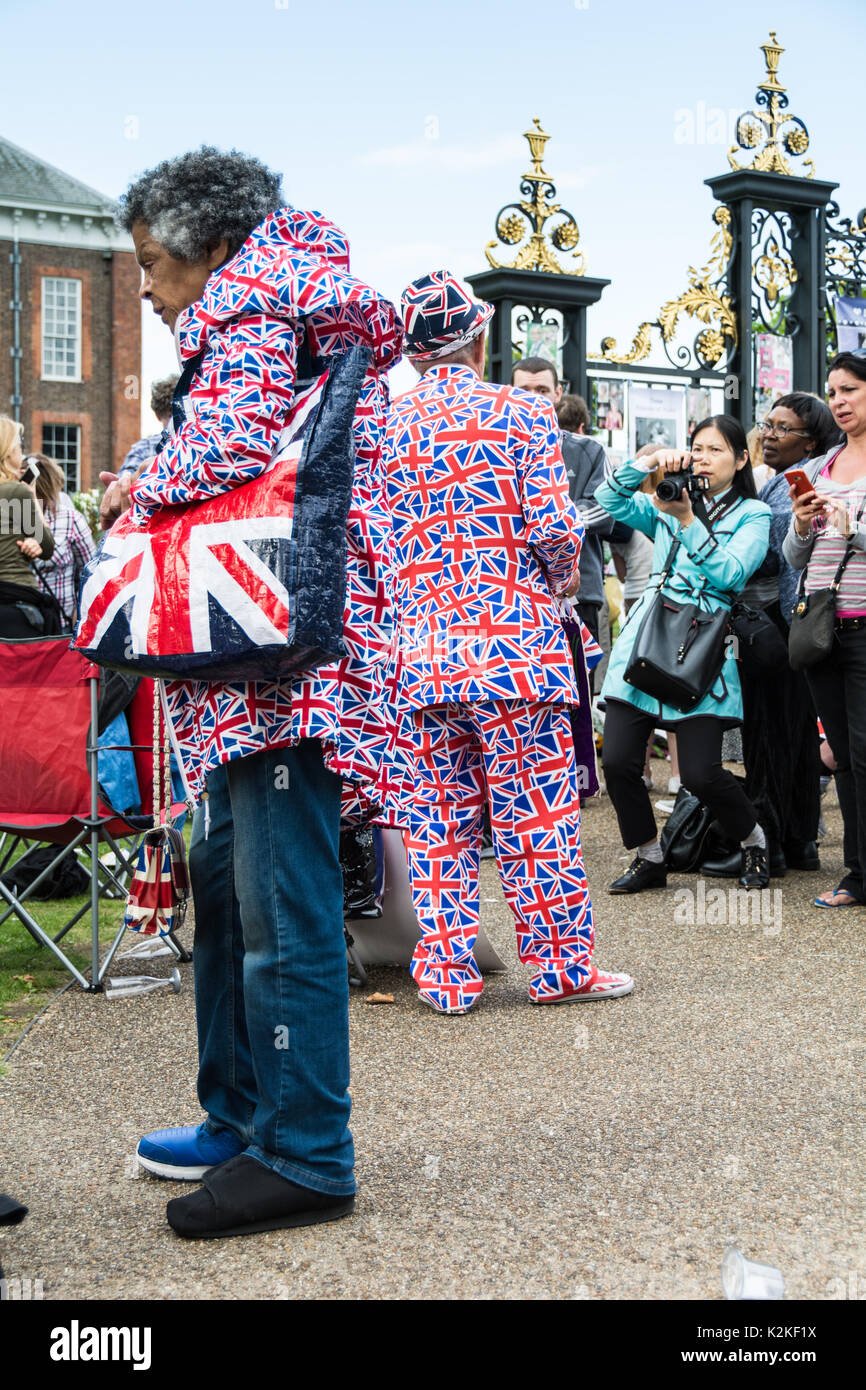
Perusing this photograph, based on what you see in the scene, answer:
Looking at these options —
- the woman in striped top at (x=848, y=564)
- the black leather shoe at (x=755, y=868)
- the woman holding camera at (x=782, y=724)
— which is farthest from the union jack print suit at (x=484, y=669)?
the woman holding camera at (x=782, y=724)

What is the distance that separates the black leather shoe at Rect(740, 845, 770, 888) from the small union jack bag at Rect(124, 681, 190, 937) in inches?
130

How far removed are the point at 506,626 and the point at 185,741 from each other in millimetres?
1788

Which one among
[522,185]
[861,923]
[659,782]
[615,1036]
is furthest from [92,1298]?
[522,185]

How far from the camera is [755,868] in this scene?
6.46 metres

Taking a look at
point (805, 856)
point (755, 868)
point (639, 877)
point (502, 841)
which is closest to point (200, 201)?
point (502, 841)

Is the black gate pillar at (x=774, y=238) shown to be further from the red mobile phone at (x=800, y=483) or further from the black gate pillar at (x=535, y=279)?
the red mobile phone at (x=800, y=483)

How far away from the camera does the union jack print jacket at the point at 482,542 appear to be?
4422 millimetres

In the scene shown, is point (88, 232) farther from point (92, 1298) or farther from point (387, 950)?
point (92, 1298)

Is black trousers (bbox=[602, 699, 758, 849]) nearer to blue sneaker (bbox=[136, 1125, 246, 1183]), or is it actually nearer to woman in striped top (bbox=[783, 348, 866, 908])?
woman in striped top (bbox=[783, 348, 866, 908])

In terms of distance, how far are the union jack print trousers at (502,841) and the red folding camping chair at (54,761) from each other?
0.99m

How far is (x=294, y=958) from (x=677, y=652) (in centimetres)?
357

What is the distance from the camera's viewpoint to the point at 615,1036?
13.8 ft

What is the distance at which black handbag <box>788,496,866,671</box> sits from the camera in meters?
5.88

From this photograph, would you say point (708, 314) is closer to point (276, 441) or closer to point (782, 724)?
point (782, 724)
